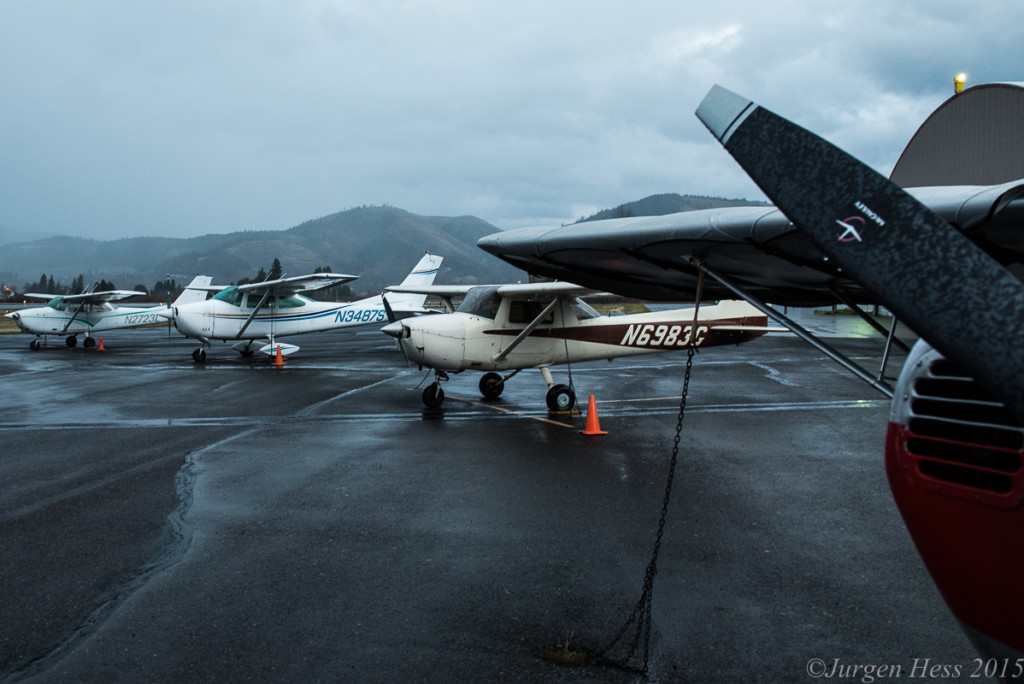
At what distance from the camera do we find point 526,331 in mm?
11469

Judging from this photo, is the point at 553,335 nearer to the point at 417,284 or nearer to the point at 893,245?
the point at 893,245

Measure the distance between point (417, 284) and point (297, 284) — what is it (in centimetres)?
871

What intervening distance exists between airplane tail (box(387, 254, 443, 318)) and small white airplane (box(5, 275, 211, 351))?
24.6 feet

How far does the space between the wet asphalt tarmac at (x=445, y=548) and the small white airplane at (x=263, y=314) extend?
9651 millimetres

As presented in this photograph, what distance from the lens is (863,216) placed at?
189 centimetres

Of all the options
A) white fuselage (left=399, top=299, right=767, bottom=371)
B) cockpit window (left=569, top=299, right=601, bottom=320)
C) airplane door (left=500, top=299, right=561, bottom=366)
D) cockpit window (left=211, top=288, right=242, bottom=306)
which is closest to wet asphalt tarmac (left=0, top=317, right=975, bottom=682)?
white fuselage (left=399, top=299, right=767, bottom=371)

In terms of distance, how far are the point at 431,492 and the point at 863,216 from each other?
5.40 m

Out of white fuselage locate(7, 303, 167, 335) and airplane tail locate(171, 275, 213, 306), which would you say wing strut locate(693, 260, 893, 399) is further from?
white fuselage locate(7, 303, 167, 335)

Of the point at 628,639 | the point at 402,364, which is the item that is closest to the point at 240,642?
the point at 628,639

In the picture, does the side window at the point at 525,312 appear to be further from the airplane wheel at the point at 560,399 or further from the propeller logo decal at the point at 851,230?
the propeller logo decal at the point at 851,230

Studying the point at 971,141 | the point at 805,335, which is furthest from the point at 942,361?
the point at 971,141

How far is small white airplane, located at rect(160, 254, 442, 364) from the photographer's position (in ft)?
67.3

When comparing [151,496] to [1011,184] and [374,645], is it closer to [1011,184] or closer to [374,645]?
[374,645]

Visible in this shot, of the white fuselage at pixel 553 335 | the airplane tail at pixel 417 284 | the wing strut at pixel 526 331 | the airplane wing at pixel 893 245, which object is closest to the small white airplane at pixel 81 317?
the airplane tail at pixel 417 284
